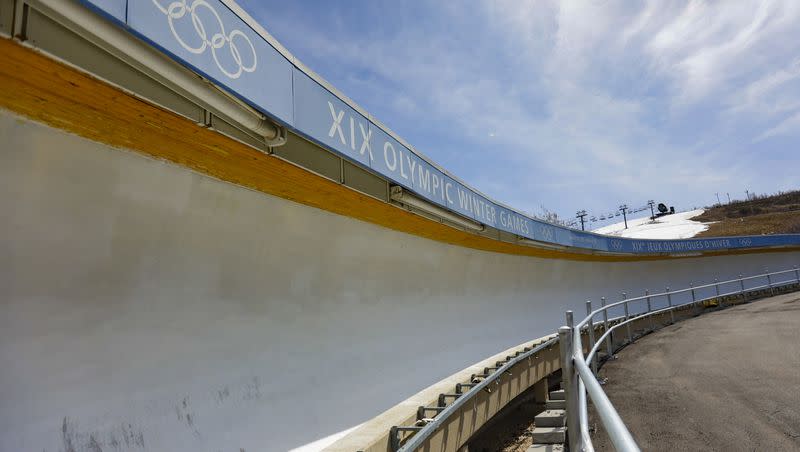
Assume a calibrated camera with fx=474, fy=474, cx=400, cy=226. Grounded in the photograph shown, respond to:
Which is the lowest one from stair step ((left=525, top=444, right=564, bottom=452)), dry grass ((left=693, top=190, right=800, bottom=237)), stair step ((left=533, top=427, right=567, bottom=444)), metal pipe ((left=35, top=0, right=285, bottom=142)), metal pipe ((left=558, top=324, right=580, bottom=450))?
stair step ((left=525, top=444, right=564, bottom=452))

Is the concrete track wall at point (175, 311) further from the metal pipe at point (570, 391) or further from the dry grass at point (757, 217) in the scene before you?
the dry grass at point (757, 217)

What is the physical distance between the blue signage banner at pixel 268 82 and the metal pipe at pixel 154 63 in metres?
0.09

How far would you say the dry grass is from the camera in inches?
1832

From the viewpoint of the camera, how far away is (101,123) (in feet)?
8.78

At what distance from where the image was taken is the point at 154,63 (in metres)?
2.14

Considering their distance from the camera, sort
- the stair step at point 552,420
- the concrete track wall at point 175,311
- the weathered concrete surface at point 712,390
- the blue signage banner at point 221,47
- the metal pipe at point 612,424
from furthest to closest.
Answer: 1. the stair step at point 552,420
2. the weathered concrete surface at point 712,390
3. the concrete track wall at point 175,311
4. the blue signage banner at point 221,47
5. the metal pipe at point 612,424

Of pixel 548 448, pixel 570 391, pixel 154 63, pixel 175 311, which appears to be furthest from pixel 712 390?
pixel 154 63

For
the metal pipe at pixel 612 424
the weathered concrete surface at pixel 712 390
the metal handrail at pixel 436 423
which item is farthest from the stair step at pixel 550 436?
the metal pipe at pixel 612 424

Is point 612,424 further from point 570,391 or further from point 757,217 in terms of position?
point 757,217

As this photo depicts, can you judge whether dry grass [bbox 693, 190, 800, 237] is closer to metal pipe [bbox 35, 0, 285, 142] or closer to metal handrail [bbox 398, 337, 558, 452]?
metal handrail [bbox 398, 337, 558, 452]

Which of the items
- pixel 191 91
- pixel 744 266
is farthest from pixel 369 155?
pixel 744 266

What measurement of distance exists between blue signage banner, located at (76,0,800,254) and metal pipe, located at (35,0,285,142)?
0.09m

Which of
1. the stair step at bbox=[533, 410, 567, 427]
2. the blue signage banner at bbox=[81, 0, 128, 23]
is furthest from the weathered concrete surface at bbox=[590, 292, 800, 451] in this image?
the blue signage banner at bbox=[81, 0, 128, 23]

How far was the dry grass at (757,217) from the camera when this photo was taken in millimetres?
46531
